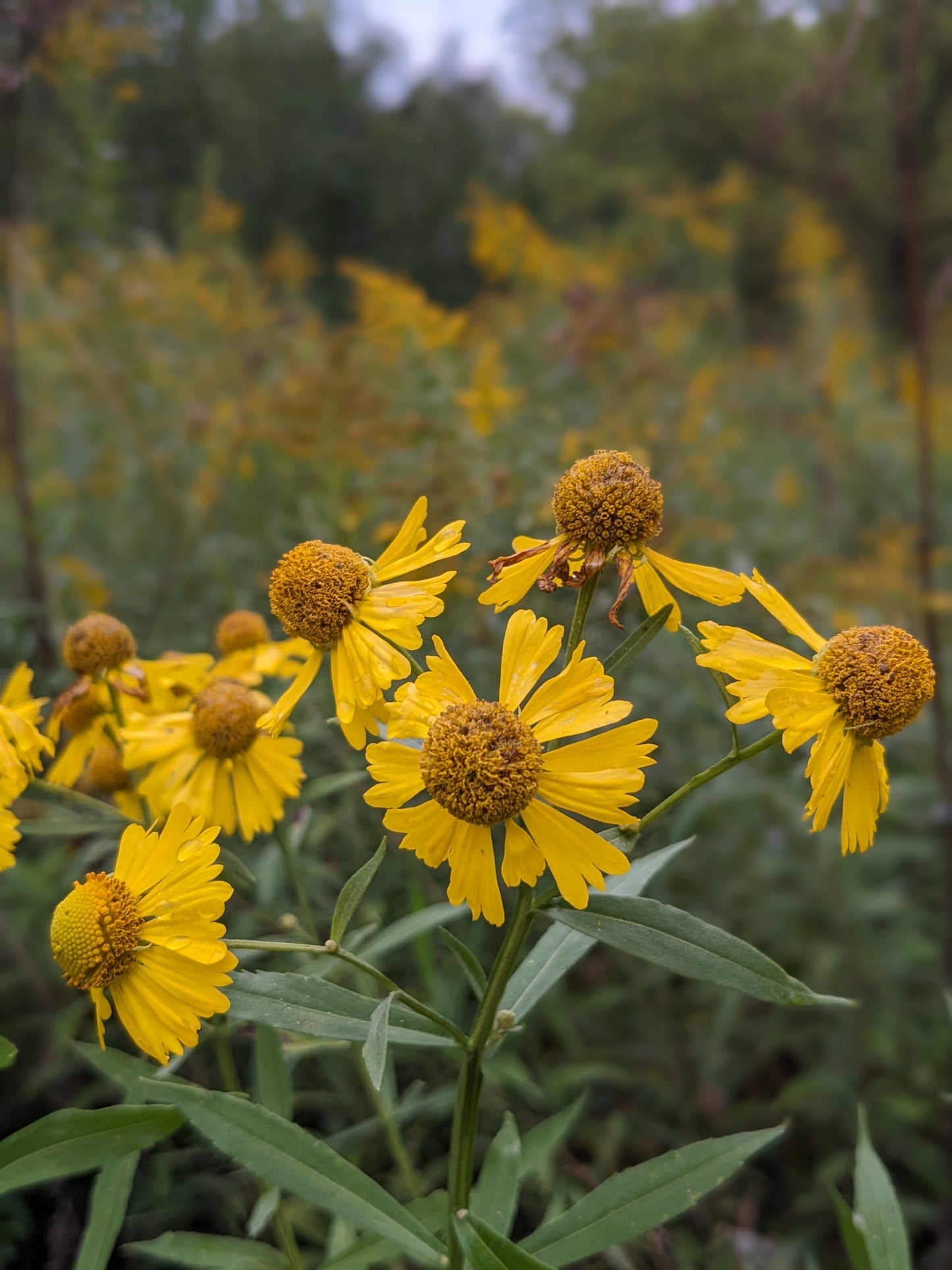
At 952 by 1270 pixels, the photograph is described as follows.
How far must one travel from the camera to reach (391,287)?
2.67 meters

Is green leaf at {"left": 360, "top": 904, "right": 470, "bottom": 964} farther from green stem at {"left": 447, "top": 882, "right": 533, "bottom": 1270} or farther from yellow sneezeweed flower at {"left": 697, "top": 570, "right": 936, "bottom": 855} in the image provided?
yellow sneezeweed flower at {"left": 697, "top": 570, "right": 936, "bottom": 855}

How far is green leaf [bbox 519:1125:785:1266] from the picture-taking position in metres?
0.77

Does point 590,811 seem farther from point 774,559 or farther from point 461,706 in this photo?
point 774,559

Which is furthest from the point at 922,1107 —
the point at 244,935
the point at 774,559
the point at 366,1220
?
the point at 774,559

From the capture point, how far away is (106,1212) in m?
0.82

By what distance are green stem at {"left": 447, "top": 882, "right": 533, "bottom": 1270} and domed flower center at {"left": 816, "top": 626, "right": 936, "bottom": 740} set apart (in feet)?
1.06

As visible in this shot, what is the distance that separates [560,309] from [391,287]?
4.71ft

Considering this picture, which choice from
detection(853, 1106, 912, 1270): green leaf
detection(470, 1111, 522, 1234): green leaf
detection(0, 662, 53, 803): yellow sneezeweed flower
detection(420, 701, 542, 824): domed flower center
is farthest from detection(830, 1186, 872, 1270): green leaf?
detection(0, 662, 53, 803): yellow sneezeweed flower

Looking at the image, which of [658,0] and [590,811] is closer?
[590,811]

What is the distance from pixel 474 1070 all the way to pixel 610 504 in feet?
1.67

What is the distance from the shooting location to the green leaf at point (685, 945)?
70cm

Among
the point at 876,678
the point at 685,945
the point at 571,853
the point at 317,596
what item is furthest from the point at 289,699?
the point at 876,678

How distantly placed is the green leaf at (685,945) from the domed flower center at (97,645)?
607mm

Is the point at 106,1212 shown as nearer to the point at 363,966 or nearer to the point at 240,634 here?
the point at 363,966
